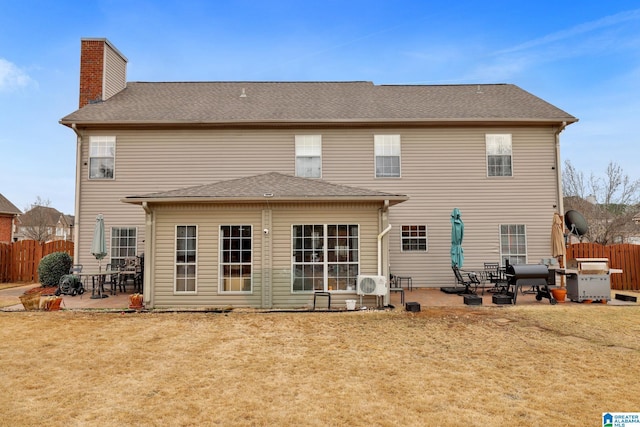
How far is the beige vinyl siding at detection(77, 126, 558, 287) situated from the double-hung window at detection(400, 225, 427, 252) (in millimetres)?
214

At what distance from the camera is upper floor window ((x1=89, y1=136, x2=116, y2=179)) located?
13859mm

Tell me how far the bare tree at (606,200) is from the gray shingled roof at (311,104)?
11.7 metres

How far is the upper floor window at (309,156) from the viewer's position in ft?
46.3

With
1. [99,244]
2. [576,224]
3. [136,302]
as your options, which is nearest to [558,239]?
[576,224]

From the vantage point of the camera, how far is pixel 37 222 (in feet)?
140

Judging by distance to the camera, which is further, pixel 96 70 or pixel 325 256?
pixel 96 70

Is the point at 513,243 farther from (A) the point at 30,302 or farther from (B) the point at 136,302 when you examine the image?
(A) the point at 30,302

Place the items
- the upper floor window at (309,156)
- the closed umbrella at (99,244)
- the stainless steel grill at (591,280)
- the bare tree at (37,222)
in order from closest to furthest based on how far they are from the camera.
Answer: the stainless steel grill at (591,280)
the closed umbrella at (99,244)
the upper floor window at (309,156)
the bare tree at (37,222)

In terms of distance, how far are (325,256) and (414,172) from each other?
5.71 metres

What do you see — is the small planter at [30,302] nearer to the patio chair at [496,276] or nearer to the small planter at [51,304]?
the small planter at [51,304]

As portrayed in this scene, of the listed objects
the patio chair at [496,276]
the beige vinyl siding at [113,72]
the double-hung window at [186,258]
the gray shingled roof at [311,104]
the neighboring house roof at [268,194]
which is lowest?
the patio chair at [496,276]

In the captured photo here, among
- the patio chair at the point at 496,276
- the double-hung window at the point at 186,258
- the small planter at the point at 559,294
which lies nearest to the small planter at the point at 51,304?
the double-hung window at the point at 186,258

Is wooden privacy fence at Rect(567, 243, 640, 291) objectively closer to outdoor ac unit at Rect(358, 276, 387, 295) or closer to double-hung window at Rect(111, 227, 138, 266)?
outdoor ac unit at Rect(358, 276, 387, 295)

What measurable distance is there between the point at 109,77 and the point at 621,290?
2187 cm
